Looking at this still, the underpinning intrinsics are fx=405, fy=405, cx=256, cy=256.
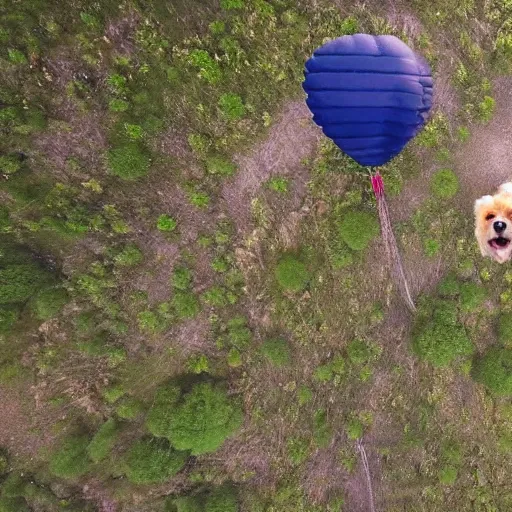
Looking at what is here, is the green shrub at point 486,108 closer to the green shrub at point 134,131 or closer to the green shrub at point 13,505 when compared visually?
the green shrub at point 134,131

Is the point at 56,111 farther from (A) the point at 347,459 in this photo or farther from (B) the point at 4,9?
(A) the point at 347,459

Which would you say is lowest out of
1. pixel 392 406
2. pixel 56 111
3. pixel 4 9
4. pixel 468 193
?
pixel 392 406

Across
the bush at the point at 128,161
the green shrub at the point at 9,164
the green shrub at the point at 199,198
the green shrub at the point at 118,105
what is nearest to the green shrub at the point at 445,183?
the green shrub at the point at 199,198

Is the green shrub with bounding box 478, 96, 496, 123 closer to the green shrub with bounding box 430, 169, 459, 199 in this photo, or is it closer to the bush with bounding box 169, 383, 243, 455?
the green shrub with bounding box 430, 169, 459, 199

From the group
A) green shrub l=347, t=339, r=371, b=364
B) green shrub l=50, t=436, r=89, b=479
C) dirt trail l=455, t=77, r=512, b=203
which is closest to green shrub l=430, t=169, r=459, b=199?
dirt trail l=455, t=77, r=512, b=203

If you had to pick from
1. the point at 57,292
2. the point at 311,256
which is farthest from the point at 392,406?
the point at 57,292

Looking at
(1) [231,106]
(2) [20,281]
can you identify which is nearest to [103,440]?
(2) [20,281]

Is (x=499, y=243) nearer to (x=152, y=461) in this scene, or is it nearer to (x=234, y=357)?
(x=234, y=357)
